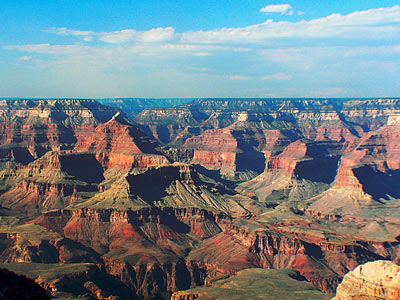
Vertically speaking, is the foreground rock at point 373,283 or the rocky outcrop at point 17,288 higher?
the rocky outcrop at point 17,288

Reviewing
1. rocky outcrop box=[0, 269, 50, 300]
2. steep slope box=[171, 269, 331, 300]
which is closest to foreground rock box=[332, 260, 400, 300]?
steep slope box=[171, 269, 331, 300]

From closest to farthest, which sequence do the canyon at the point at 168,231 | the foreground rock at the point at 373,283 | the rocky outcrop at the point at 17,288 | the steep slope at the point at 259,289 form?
the rocky outcrop at the point at 17,288, the foreground rock at the point at 373,283, the steep slope at the point at 259,289, the canyon at the point at 168,231

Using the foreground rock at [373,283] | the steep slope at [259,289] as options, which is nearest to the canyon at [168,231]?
the steep slope at [259,289]

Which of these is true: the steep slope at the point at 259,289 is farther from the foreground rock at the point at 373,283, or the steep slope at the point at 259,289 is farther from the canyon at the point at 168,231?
the foreground rock at the point at 373,283

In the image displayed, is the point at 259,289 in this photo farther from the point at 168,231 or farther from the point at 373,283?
the point at 168,231

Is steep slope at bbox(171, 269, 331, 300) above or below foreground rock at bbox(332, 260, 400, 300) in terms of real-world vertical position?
below

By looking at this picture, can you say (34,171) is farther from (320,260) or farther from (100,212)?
(320,260)

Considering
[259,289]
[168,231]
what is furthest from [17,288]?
[168,231]

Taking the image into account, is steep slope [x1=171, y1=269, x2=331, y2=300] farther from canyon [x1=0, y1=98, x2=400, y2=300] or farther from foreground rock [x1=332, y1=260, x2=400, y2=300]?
foreground rock [x1=332, y1=260, x2=400, y2=300]
